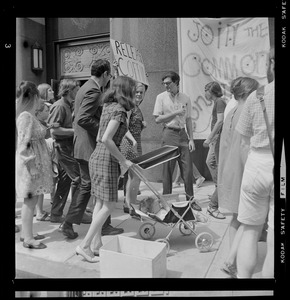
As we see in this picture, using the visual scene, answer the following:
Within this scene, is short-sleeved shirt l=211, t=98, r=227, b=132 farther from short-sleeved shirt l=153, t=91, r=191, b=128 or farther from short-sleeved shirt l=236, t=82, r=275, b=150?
short-sleeved shirt l=236, t=82, r=275, b=150

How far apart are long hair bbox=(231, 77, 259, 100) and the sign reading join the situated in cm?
108

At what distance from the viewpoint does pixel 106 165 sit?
3.06 meters

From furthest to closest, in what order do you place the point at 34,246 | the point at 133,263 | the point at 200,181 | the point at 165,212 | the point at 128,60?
the point at 200,181, the point at 128,60, the point at 165,212, the point at 34,246, the point at 133,263

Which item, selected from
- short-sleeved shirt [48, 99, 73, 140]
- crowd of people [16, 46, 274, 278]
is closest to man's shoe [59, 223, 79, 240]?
crowd of people [16, 46, 274, 278]

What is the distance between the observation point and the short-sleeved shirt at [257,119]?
98.9 inches

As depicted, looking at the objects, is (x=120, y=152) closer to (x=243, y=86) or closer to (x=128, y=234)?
(x=128, y=234)

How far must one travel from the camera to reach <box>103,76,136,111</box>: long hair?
9.75 ft

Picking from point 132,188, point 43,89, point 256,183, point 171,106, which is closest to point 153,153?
point 132,188

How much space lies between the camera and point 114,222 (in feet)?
12.7

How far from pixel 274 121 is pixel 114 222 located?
7.10 feet

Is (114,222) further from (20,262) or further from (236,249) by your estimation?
(236,249)

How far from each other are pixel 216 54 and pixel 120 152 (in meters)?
1.22

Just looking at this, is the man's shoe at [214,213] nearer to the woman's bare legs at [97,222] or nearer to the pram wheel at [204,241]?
the pram wheel at [204,241]
